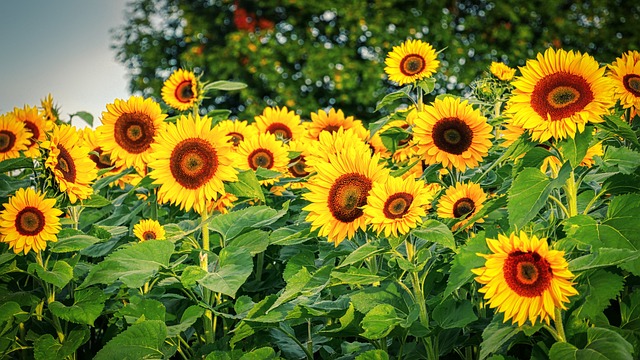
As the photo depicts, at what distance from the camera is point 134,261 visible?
9.20 feet

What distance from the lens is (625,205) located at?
7.66 ft

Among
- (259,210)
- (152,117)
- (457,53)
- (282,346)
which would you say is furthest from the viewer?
(457,53)

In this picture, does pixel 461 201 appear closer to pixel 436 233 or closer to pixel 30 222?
pixel 436 233

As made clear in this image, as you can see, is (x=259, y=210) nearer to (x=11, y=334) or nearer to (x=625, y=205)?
(x=11, y=334)

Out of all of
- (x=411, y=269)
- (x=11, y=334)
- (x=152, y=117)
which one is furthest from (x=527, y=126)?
(x=11, y=334)

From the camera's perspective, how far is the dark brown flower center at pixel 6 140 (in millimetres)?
3885

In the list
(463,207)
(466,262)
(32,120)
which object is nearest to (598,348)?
(466,262)

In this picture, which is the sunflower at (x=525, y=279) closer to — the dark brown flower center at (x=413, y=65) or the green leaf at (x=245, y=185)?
the green leaf at (x=245, y=185)

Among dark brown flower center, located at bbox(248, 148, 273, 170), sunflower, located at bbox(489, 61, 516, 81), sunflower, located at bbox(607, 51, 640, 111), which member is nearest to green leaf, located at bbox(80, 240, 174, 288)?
dark brown flower center, located at bbox(248, 148, 273, 170)

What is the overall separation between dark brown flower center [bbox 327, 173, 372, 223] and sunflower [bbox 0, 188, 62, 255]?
1.06 meters

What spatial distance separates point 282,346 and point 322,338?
0.16 meters

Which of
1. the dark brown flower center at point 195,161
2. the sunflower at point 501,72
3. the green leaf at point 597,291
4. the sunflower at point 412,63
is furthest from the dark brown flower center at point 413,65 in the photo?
the green leaf at point 597,291

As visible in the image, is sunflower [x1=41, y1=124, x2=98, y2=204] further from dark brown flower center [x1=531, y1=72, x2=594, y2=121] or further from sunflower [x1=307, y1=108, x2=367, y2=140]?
dark brown flower center [x1=531, y1=72, x2=594, y2=121]

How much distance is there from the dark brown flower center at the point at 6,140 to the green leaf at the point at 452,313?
90.0 inches
